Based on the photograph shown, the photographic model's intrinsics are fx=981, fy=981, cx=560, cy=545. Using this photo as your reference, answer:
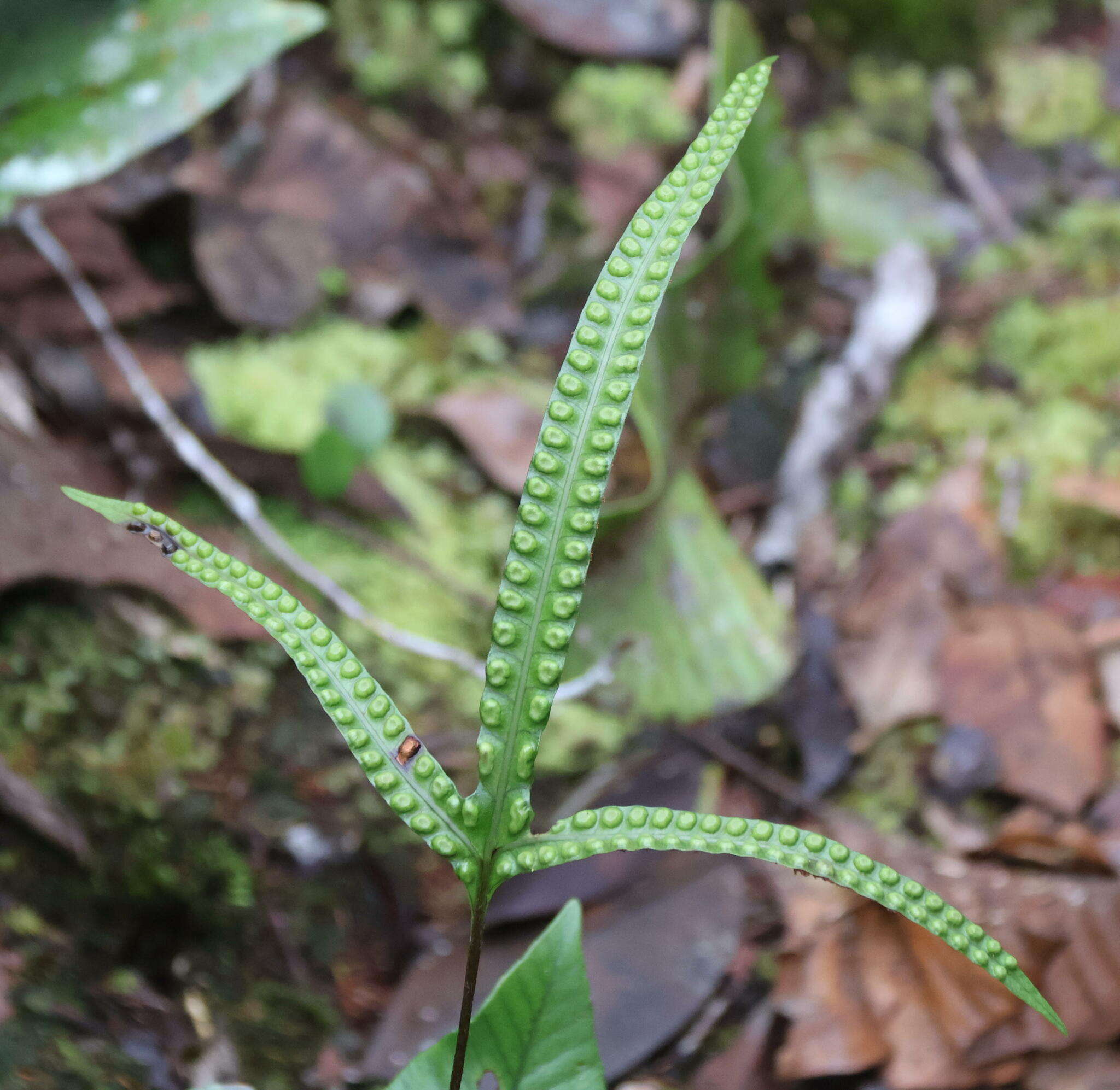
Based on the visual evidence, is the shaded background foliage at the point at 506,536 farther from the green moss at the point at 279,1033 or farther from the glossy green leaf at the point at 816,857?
the glossy green leaf at the point at 816,857

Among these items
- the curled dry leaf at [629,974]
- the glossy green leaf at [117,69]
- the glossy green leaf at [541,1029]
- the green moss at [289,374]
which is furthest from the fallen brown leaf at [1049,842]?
the glossy green leaf at [117,69]

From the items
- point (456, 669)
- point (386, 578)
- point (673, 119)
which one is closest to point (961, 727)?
point (456, 669)

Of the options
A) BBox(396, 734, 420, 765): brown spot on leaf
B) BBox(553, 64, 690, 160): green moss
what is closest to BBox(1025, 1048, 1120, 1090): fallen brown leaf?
BBox(396, 734, 420, 765): brown spot on leaf

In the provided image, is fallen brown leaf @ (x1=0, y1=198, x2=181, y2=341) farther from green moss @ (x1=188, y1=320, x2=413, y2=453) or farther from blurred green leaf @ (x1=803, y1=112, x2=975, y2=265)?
blurred green leaf @ (x1=803, y1=112, x2=975, y2=265)

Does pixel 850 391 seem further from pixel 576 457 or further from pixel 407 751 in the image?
pixel 407 751

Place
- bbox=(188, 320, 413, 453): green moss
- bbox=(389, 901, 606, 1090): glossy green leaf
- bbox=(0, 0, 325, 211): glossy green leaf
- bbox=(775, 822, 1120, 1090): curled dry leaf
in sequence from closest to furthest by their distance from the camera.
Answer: bbox=(389, 901, 606, 1090): glossy green leaf → bbox=(775, 822, 1120, 1090): curled dry leaf → bbox=(0, 0, 325, 211): glossy green leaf → bbox=(188, 320, 413, 453): green moss

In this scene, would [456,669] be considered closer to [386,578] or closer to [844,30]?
[386,578]

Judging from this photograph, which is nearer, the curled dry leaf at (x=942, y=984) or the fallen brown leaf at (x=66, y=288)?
the curled dry leaf at (x=942, y=984)
